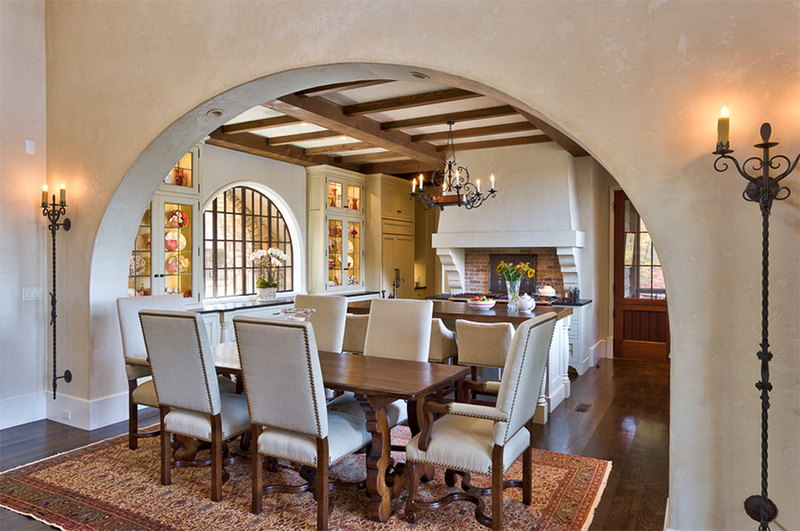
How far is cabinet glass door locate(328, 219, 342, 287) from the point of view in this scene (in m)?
7.54

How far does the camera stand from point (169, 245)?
546 centimetres

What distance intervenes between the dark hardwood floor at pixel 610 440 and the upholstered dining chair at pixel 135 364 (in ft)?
1.70

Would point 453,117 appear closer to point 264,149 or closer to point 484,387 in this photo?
point 264,149

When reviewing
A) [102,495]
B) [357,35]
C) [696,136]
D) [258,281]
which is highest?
[357,35]

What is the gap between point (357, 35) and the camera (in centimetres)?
285

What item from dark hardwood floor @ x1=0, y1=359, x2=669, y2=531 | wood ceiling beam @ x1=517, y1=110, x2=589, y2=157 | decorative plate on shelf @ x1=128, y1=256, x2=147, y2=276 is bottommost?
dark hardwood floor @ x1=0, y1=359, x2=669, y2=531

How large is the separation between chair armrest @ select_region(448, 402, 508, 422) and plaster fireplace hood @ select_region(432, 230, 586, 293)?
420cm

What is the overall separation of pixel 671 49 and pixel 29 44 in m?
4.63

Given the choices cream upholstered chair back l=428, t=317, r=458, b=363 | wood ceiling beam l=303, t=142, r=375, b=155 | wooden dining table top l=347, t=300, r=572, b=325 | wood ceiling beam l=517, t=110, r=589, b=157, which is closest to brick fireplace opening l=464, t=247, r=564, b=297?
wood ceiling beam l=517, t=110, r=589, b=157

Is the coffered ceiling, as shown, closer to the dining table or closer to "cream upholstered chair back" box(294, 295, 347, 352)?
"cream upholstered chair back" box(294, 295, 347, 352)

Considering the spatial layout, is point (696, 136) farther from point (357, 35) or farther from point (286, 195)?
point (286, 195)

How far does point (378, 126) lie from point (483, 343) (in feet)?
9.14

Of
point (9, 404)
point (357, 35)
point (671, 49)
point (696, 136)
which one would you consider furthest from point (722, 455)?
point (9, 404)

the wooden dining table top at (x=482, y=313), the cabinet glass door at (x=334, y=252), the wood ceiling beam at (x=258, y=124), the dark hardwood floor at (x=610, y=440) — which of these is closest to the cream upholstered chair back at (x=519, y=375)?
the dark hardwood floor at (x=610, y=440)
